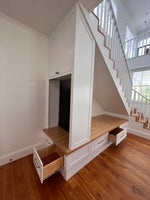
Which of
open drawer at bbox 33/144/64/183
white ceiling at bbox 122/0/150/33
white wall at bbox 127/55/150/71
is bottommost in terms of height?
open drawer at bbox 33/144/64/183

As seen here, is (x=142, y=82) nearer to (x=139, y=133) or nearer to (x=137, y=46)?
(x=137, y=46)

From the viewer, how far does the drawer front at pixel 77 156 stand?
1137mm

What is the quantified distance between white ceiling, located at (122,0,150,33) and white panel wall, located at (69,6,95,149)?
13.5ft

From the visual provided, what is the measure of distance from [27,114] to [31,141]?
574 mm

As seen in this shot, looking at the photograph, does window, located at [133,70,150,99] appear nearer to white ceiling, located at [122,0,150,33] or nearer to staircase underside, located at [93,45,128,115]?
staircase underside, located at [93,45,128,115]

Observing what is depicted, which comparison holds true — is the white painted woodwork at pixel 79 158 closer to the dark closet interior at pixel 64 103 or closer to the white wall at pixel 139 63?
the dark closet interior at pixel 64 103

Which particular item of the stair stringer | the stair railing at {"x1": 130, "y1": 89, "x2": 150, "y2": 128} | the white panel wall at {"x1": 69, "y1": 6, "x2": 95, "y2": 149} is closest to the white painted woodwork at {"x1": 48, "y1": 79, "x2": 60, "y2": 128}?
the white panel wall at {"x1": 69, "y1": 6, "x2": 95, "y2": 149}

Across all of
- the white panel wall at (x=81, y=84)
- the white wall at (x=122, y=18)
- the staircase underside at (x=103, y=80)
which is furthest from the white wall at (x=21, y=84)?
the white wall at (x=122, y=18)

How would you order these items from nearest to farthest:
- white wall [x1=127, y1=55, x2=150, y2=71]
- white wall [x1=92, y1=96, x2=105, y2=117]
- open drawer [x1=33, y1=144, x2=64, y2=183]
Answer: open drawer [x1=33, y1=144, x2=64, y2=183] < white wall [x1=92, y1=96, x2=105, y2=117] < white wall [x1=127, y1=55, x2=150, y2=71]

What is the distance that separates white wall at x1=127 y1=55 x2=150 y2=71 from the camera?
311cm

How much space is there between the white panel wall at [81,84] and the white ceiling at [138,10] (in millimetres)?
4117

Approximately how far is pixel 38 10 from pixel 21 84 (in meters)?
1.10

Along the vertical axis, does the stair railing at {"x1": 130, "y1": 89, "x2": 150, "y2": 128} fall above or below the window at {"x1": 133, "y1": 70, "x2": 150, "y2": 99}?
below

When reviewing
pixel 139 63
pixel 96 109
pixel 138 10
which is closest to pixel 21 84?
pixel 96 109
